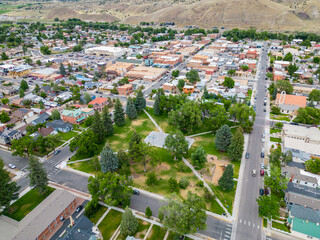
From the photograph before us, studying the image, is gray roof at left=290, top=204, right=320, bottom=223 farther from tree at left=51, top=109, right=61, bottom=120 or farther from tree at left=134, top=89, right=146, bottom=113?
tree at left=51, top=109, right=61, bottom=120

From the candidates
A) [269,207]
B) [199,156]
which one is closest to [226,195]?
[269,207]

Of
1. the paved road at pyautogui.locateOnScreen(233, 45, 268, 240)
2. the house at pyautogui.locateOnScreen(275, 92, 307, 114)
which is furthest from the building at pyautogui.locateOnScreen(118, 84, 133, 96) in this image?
the house at pyautogui.locateOnScreen(275, 92, 307, 114)

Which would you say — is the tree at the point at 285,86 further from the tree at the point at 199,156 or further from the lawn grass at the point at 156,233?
the lawn grass at the point at 156,233

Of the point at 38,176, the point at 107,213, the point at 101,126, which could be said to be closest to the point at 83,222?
the point at 107,213

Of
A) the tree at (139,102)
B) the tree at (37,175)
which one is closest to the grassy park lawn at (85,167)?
the tree at (37,175)

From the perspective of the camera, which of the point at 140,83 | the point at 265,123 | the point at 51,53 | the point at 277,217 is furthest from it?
the point at 51,53

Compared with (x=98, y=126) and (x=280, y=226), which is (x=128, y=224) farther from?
(x=98, y=126)

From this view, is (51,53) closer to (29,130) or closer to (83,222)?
(29,130)
